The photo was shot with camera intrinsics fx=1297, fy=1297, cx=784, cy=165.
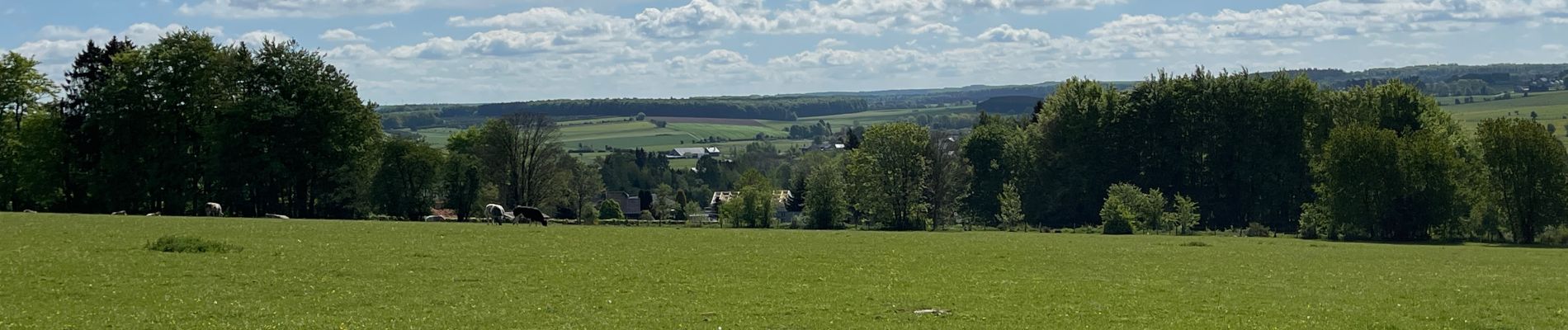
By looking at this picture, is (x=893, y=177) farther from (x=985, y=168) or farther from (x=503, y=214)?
(x=503, y=214)

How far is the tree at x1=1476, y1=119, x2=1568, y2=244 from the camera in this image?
72438mm

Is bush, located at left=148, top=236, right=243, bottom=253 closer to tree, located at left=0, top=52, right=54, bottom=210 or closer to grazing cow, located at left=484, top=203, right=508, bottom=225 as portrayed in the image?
grazing cow, located at left=484, top=203, right=508, bottom=225

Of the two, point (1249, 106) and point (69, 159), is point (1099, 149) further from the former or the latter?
point (69, 159)

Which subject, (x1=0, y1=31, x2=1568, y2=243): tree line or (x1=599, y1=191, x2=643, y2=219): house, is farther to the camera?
(x1=599, y1=191, x2=643, y2=219): house

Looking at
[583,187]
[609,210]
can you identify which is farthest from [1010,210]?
[609,210]

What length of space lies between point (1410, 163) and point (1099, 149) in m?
29.4

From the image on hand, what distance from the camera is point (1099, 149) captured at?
329 ft

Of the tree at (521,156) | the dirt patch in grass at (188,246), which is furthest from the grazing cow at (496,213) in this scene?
the tree at (521,156)

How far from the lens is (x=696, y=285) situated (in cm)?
2827

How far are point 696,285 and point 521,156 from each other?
74.1 metres

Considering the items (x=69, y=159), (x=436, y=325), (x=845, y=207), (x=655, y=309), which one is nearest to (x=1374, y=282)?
(x=655, y=309)

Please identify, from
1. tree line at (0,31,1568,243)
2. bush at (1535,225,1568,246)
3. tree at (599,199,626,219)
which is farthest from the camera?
tree at (599,199,626,219)

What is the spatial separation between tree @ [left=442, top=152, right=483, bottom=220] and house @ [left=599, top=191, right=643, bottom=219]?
72229 millimetres

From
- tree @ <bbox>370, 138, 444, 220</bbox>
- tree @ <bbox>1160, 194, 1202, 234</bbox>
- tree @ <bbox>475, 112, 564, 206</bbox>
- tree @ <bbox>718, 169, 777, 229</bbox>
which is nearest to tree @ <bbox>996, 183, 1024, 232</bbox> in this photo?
tree @ <bbox>1160, 194, 1202, 234</bbox>
